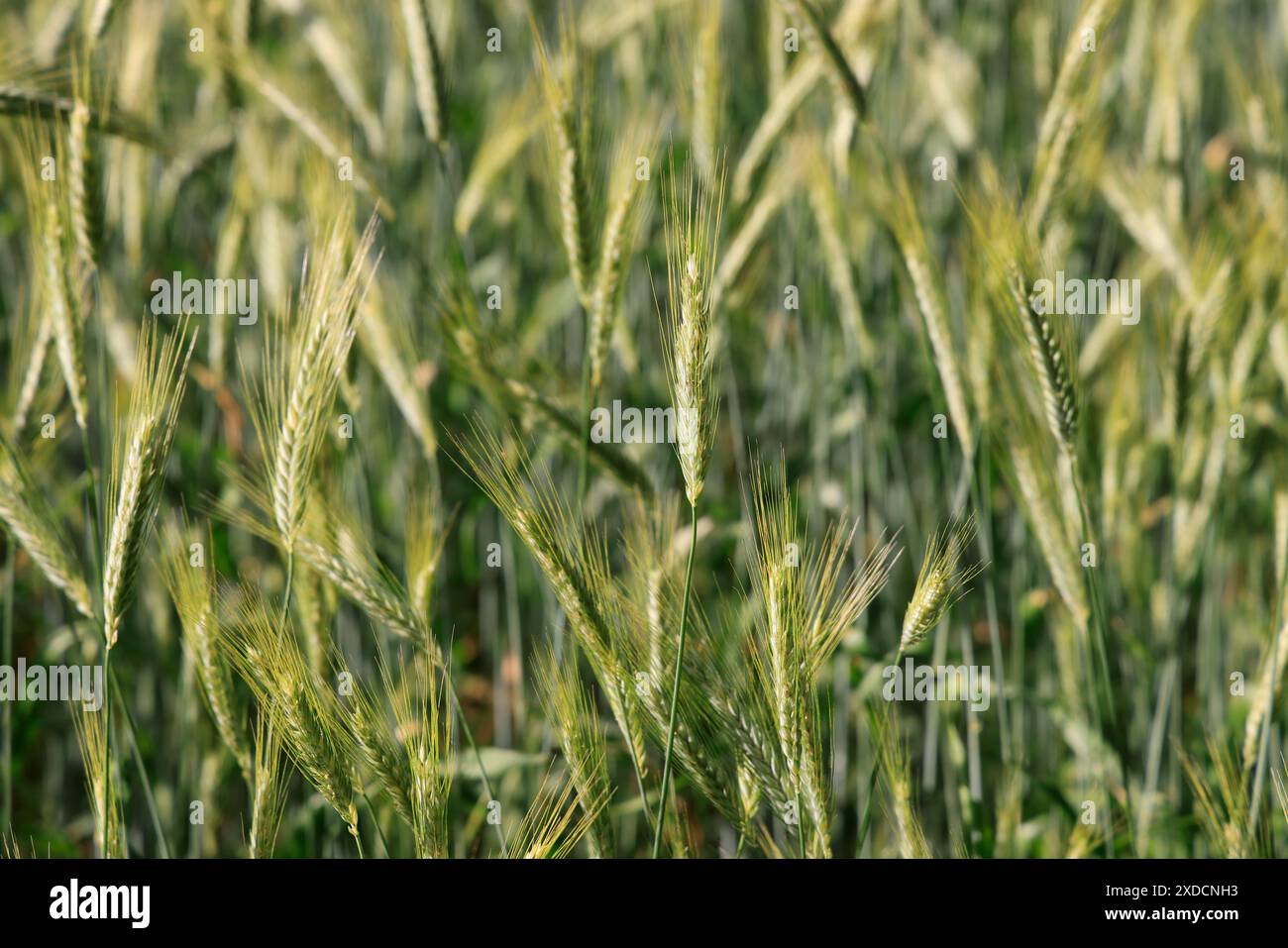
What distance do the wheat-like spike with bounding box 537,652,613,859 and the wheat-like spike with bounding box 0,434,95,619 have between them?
0.61 m

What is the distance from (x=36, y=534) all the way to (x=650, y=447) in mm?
983

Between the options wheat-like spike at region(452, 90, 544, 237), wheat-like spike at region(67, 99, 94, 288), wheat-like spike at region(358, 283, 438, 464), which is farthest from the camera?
Answer: wheat-like spike at region(452, 90, 544, 237)

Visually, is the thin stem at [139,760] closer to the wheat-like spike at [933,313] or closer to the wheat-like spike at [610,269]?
the wheat-like spike at [610,269]

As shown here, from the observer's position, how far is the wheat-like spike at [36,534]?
1.23 metres

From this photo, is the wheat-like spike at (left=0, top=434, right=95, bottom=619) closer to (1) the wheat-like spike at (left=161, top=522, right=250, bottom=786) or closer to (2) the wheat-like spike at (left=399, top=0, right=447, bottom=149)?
(1) the wheat-like spike at (left=161, top=522, right=250, bottom=786)

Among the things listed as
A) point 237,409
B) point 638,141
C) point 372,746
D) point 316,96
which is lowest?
point 372,746

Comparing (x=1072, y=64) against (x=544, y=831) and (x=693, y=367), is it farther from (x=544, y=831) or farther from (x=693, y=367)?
(x=544, y=831)

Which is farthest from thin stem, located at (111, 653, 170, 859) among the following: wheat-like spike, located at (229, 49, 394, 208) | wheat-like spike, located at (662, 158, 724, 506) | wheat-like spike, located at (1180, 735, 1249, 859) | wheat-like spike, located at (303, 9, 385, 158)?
wheat-like spike, located at (1180, 735, 1249, 859)

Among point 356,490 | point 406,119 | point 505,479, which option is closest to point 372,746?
point 505,479

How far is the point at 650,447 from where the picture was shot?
1778mm

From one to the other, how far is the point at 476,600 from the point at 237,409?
2.63 feet

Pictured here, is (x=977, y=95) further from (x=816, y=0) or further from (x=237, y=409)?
(x=237, y=409)

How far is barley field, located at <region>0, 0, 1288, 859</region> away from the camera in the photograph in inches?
45.8

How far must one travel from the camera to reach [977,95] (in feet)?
7.69
